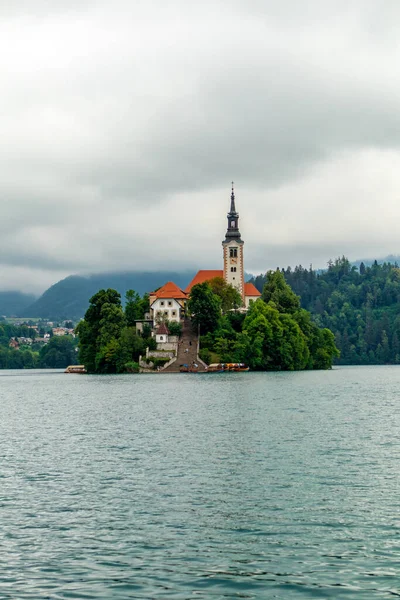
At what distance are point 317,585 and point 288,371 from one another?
466 feet

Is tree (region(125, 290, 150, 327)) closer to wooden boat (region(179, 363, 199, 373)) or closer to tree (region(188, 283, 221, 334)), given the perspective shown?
tree (region(188, 283, 221, 334))

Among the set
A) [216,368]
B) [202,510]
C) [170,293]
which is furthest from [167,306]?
[202,510]

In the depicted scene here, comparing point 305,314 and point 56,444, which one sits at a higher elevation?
point 305,314

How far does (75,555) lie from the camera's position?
2309 centimetres

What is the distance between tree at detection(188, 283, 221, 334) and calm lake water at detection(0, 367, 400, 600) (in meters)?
106

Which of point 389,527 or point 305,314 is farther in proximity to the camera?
point 305,314

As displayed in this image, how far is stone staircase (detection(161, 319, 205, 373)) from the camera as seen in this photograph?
528 feet

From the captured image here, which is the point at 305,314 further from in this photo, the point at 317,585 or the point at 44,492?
the point at 317,585

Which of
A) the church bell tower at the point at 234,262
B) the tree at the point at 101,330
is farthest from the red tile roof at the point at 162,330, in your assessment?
the church bell tower at the point at 234,262

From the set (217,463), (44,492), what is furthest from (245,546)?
(217,463)

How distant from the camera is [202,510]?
28375mm

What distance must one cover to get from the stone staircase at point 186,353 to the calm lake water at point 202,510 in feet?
333

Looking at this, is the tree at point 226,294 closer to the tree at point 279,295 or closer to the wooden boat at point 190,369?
the tree at point 279,295

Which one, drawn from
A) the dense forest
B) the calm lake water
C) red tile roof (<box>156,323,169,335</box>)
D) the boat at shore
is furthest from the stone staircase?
the calm lake water
